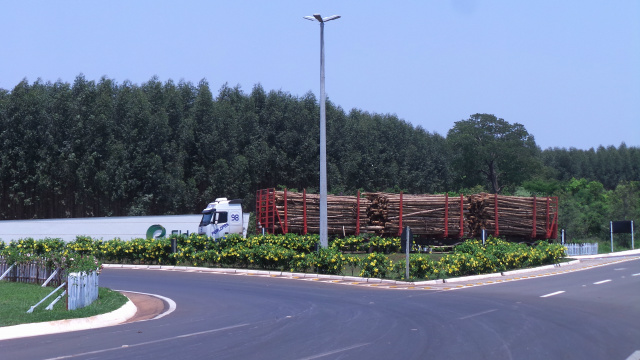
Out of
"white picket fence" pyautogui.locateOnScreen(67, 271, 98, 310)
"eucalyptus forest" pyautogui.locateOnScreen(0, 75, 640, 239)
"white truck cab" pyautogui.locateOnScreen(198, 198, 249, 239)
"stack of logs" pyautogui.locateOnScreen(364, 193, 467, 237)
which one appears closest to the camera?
"white picket fence" pyautogui.locateOnScreen(67, 271, 98, 310)

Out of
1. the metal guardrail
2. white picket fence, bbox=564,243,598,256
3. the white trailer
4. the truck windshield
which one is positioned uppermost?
the truck windshield

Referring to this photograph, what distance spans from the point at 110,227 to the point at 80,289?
2708 cm

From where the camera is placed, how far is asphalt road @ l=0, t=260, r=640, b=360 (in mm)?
9594

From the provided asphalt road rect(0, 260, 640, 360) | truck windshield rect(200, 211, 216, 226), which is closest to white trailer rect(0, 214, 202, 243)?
truck windshield rect(200, 211, 216, 226)

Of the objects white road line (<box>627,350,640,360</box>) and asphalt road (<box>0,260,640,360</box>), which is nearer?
white road line (<box>627,350,640,360</box>)

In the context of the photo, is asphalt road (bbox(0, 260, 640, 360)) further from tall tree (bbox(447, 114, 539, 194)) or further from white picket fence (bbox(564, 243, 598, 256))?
tall tree (bbox(447, 114, 539, 194))

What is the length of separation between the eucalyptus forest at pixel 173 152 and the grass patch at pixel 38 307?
3117cm

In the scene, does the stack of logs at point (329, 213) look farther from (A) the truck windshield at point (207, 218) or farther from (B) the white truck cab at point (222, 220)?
(A) the truck windshield at point (207, 218)

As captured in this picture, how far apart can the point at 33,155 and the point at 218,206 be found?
2107 centimetres

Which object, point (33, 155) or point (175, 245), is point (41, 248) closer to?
point (175, 245)

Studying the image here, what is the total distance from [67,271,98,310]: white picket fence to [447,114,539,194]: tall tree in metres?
69.6

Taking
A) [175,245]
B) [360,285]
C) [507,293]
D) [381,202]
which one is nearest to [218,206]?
[175,245]

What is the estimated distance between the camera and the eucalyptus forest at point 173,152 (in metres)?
47.8

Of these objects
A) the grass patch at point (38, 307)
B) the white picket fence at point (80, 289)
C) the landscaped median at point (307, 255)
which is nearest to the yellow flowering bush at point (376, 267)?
the landscaped median at point (307, 255)
